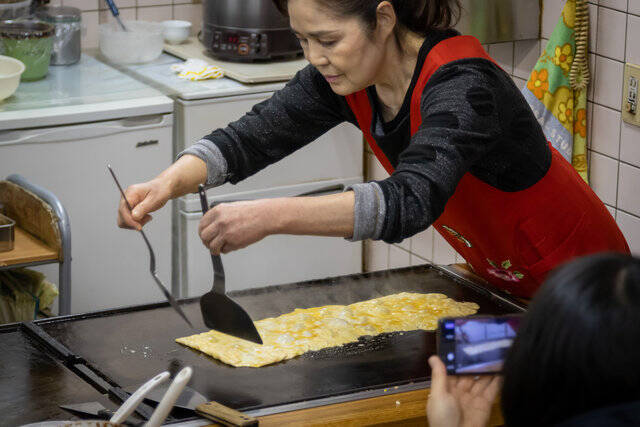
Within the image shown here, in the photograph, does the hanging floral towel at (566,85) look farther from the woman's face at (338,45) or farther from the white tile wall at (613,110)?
the woman's face at (338,45)

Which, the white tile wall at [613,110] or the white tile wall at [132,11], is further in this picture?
the white tile wall at [132,11]

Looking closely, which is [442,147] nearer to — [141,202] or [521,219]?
[521,219]

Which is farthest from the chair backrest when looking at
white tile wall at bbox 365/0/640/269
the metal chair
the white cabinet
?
white tile wall at bbox 365/0/640/269

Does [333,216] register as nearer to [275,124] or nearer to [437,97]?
[437,97]

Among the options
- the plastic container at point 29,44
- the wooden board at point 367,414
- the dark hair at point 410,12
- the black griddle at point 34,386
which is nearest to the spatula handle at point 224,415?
the wooden board at point 367,414

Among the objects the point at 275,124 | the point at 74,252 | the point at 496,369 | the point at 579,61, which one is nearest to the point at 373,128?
the point at 275,124

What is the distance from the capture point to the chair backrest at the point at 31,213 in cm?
275

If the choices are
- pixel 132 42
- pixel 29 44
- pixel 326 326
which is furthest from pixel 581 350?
pixel 132 42

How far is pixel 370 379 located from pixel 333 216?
1.04 ft

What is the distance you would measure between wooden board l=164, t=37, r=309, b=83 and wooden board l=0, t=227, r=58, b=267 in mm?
1013

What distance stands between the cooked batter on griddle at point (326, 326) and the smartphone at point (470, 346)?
1.64ft

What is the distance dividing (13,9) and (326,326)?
6.94 feet

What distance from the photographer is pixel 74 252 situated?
3.36 meters

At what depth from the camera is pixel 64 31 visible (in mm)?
3613
